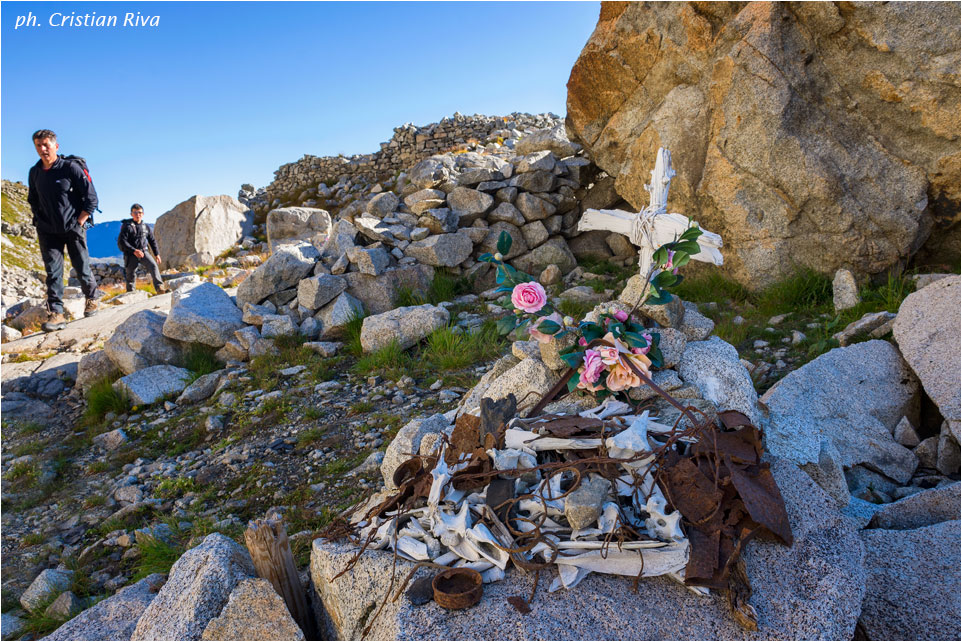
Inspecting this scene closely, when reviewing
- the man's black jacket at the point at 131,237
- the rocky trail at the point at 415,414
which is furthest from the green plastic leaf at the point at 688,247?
the man's black jacket at the point at 131,237

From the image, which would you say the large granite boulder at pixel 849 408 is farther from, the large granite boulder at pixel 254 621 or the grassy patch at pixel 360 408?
the grassy patch at pixel 360 408

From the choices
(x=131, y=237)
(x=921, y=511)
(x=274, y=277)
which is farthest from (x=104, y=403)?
(x=921, y=511)

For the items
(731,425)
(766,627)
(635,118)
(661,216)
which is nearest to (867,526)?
(731,425)

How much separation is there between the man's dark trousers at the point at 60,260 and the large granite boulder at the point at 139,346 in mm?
2220

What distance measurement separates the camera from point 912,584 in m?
2.14

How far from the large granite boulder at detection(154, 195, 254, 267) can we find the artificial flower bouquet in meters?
13.1

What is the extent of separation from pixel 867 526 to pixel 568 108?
663cm

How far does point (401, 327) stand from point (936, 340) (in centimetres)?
461

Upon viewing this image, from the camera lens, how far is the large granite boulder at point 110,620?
7.64 ft

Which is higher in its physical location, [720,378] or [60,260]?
[60,260]

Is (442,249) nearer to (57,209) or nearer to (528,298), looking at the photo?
(528,298)

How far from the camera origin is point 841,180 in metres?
5.75

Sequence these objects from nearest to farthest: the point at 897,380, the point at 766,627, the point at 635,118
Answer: the point at 766,627, the point at 897,380, the point at 635,118

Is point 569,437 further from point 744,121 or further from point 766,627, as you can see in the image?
point 744,121
